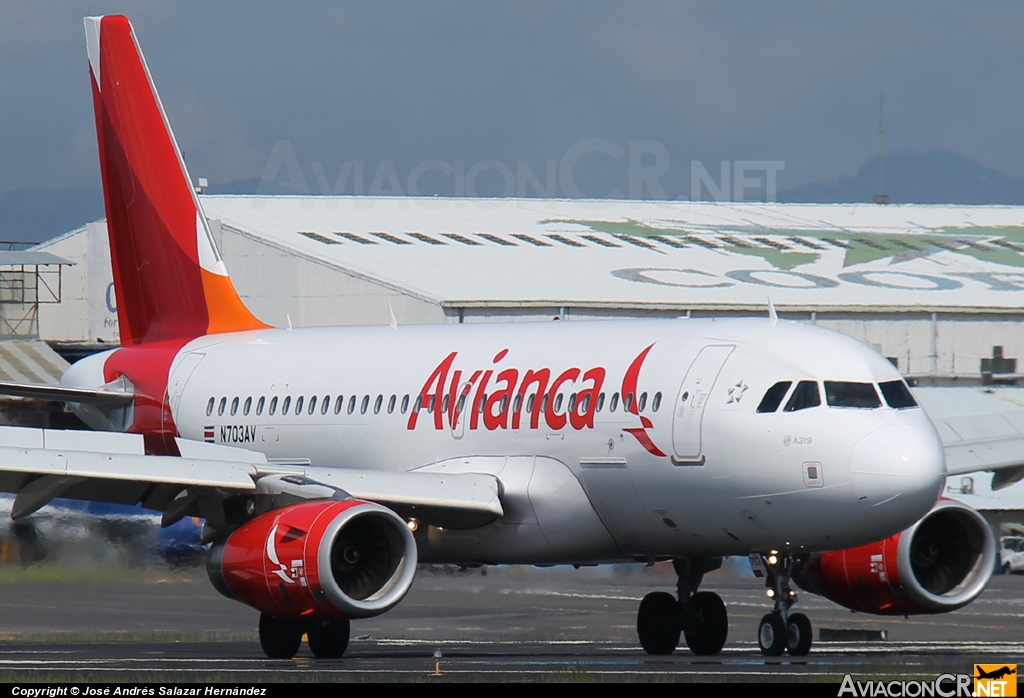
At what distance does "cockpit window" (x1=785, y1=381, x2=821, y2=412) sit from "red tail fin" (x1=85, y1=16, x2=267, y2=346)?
477 inches

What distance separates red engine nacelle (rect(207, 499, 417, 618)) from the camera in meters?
18.5

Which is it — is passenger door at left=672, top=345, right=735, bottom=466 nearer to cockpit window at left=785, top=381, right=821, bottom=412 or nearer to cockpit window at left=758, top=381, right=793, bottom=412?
cockpit window at left=758, top=381, right=793, bottom=412

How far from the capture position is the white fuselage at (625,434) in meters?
18.2

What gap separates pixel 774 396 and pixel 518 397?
12.6 ft

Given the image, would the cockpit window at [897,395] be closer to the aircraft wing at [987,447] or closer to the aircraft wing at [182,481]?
the aircraft wing at [987,447]

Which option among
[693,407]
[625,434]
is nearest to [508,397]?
[625,434]

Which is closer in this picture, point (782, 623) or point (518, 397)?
point (782, 623)

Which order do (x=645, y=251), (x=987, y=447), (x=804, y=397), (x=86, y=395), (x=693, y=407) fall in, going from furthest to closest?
(x=645, y=251)
(x=86, y=395)
(x=987, y=447)
(x=693, y=407)
(x=804, y=397)

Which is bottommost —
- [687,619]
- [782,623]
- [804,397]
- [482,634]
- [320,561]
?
[482,634]

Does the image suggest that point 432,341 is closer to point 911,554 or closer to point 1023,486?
point 911,554

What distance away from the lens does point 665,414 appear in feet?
64.0

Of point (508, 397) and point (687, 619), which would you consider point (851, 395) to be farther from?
point (508, 397)

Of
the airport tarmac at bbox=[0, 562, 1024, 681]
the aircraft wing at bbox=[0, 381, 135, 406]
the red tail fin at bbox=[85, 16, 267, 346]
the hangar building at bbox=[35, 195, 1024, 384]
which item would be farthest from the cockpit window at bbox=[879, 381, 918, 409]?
the hangar building at bbox=[35, 195, 1024, 384]

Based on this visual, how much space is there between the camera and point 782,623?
1959 cm
